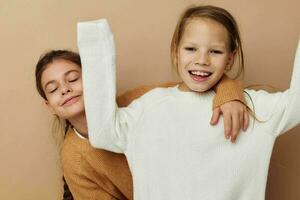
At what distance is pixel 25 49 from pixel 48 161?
34 centimetres

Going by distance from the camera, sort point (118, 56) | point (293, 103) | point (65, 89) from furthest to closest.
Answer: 1. point (118, 56)
2. point (65, 89)
3. point (293, 103)

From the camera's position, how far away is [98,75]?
93cm

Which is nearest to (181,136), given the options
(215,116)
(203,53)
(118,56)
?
(215,116)

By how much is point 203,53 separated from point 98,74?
0.24 metres

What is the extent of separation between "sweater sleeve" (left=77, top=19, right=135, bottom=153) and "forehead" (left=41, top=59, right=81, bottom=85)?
0.18 m

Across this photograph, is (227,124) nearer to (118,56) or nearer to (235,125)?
(235,125)

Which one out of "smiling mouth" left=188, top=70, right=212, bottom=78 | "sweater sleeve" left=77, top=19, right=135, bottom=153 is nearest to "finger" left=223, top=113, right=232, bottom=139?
"smiling mouth" left=188, top=70, right=212, bottom=78

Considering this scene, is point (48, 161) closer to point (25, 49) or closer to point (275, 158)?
point (25, 49)

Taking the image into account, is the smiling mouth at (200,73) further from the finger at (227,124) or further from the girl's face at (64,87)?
the girl's face at (64,87)

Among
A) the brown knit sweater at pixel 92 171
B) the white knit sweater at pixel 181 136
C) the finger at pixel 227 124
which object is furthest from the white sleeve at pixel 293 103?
the brown knit sweater at pixel 92 171

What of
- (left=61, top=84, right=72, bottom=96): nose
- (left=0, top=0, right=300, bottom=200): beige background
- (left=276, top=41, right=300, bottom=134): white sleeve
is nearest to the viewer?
(left=276, top=41, right=300, bottom=134): white sleeve

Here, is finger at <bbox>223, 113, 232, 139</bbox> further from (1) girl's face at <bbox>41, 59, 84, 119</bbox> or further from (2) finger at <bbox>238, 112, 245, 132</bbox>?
(1) girl's face at <bbox>41, 59, 84, 119</bbox>

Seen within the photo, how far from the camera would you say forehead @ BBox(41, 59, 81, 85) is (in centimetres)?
110

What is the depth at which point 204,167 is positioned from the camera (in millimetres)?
962
